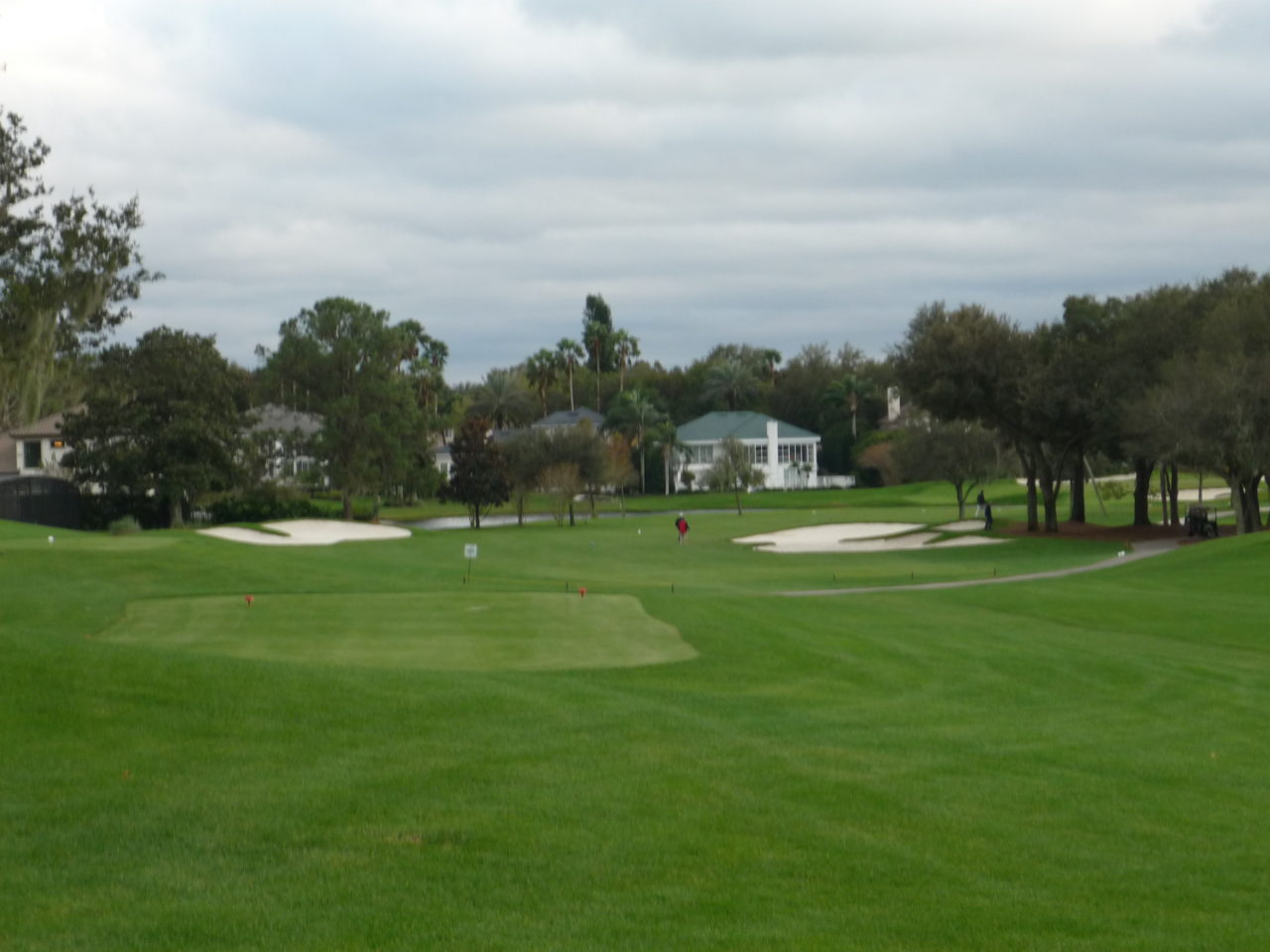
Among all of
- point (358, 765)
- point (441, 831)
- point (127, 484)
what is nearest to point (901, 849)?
point (441, 831)

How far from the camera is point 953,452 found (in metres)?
73.8

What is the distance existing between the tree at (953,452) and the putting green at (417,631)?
5370cm

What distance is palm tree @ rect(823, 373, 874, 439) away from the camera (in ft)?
439

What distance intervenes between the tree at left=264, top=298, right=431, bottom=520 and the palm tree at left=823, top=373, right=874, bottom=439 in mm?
65355

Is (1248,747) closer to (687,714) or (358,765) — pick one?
(687,714)

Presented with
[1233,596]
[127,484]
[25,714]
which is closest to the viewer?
[25,714]

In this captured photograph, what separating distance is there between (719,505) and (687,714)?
9005cm

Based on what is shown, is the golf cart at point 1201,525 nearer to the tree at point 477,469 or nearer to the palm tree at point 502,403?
the tree at point 477,469

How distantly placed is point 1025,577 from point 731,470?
2802 inches

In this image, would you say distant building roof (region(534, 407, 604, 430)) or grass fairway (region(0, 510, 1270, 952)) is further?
distant building roof (region(534, 407, 604, 430))

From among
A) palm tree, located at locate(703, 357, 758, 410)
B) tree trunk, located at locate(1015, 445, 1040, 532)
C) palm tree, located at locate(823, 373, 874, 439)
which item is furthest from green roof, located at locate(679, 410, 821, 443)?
tree trunk, located at locate(1015, 445, 1040, 532)

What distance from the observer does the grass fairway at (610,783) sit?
22.6 feet

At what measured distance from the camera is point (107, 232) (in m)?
24.2

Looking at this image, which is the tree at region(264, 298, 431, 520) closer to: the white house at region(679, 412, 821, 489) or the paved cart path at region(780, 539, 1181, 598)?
the paved cart path at region(780, 539, 1181, 598)
